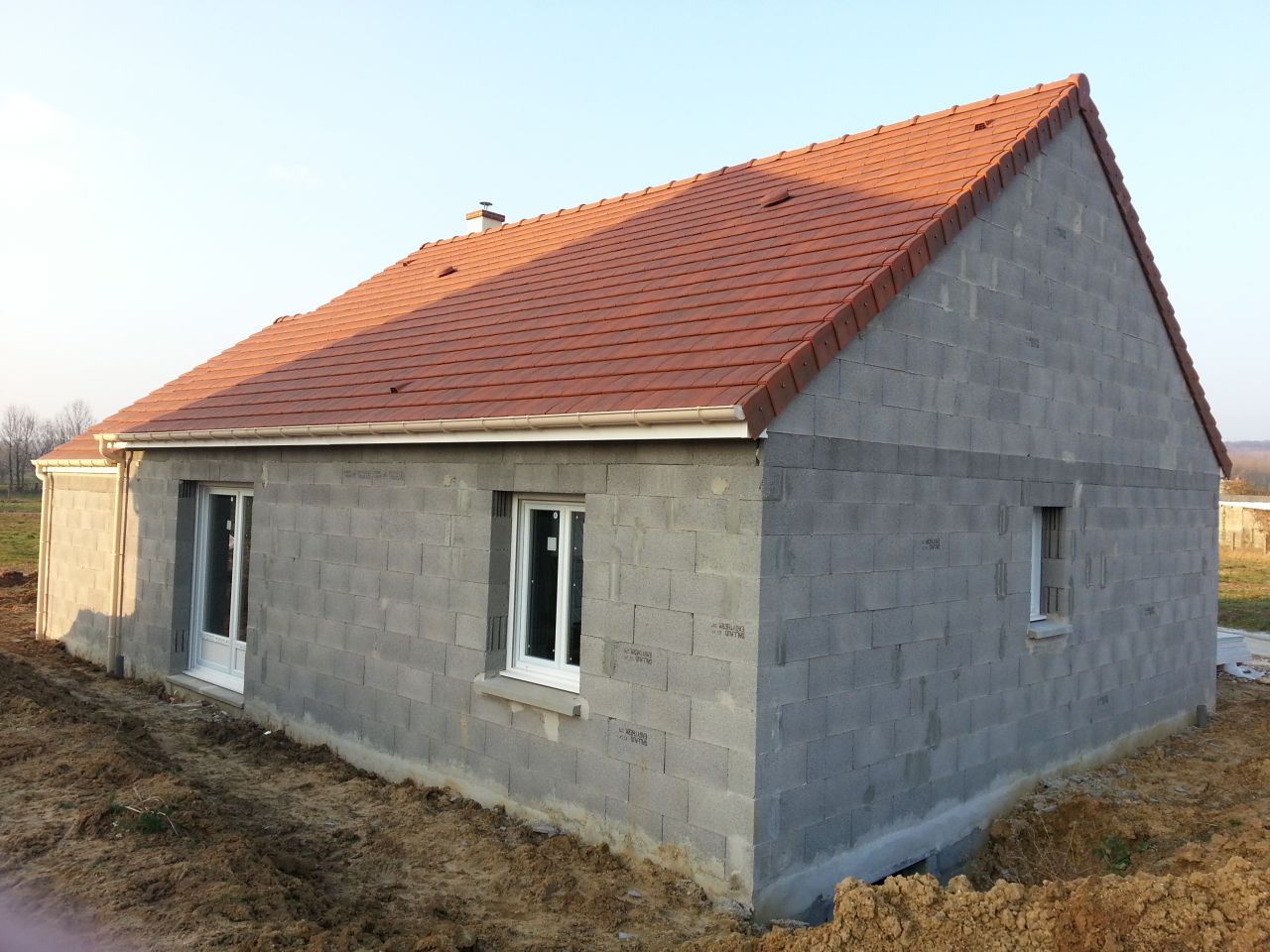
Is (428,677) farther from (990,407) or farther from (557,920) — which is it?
(990,407)

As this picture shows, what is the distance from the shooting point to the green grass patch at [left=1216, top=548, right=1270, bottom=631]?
1959 centimetres

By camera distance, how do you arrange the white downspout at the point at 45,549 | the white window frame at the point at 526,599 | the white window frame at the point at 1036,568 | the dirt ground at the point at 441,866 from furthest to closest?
the white downspout at the point at 45,549, the white window frame at the point at 1036,568, the white window frame at the point at 526,599, the dirt ground at the point at 441,866

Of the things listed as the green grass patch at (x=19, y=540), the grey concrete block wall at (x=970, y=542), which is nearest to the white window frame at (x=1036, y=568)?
the grey concrete block wall at (x=970, y=542)

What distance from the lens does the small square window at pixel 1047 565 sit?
28.2 ft

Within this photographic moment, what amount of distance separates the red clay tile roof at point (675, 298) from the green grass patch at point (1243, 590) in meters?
7.84

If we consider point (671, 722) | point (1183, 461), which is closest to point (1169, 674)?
point (1183, 461)

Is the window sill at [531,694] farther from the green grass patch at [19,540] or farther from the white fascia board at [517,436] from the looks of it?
the green grass patch at [19,540]

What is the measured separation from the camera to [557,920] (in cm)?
571

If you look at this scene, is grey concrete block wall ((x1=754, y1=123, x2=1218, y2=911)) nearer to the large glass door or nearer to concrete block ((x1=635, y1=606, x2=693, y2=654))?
concrete block ((x1=635, y1=606, x2=693, y2=654))

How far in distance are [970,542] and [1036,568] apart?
1.66 meters

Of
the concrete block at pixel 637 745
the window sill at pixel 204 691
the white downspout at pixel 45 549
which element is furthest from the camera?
the white downspout at pixel 45 549

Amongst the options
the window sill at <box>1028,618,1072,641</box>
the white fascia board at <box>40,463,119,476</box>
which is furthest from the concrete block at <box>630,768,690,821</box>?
the white fascia board at <box>40,463,119,476</box>

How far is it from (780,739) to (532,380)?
3.16 meters

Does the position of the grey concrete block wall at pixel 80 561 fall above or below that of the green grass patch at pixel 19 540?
above
